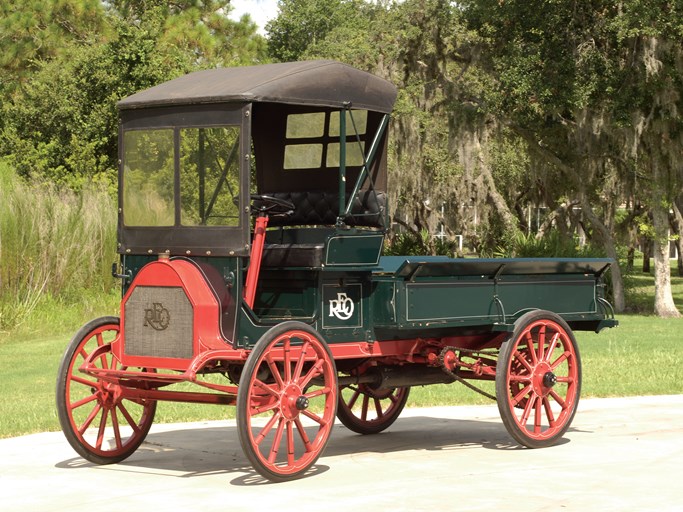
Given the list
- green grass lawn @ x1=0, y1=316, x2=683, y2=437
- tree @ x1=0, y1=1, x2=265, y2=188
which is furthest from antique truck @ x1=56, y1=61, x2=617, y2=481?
tree @ x1=0, y1=1, x2=265, y2=188

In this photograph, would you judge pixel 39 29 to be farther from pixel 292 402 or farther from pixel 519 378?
pixel 292 402

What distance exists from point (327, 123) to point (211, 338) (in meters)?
2.41

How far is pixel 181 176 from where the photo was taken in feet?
29.0

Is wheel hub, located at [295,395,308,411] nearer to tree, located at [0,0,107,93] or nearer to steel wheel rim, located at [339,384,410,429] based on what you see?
steel wheel rim, located at [339,384,410,429]

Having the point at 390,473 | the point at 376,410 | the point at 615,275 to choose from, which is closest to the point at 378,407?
the point at 376,410

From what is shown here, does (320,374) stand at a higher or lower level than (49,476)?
higher

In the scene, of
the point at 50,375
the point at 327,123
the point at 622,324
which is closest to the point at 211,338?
the point at 327,123

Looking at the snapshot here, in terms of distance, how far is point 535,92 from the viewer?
27438 millimetres

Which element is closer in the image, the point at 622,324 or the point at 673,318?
the point at 622,324

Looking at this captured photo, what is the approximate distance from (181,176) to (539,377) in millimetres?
3115

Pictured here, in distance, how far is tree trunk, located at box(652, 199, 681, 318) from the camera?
92.8ft

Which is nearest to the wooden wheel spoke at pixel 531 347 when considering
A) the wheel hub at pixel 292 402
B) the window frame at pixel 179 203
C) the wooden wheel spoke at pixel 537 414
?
the wooden wheel spoke at pixel 537 414

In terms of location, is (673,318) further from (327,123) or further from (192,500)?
(192,500)

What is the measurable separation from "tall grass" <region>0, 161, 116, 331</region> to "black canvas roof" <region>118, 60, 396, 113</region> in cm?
1406
